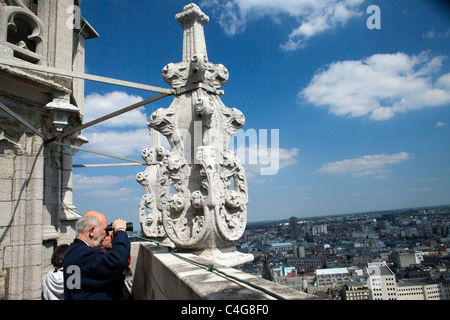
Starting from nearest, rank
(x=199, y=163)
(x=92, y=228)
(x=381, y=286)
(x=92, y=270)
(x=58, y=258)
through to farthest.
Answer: (x=92, y=270) < (x=92, y=228) < (x=381, y=286) < (x=58, y=258) < (x=199, y=163)

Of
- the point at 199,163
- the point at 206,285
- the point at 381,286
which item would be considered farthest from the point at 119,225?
the point at 381,286

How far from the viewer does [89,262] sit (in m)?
2.04

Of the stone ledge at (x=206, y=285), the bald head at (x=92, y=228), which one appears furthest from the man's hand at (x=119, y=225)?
the stone ledge at (x=206, y=285)

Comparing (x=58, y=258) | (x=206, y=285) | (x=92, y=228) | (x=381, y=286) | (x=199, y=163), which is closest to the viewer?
(x=206, y=285)

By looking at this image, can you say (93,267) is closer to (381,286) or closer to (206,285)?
(206,285)

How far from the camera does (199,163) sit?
369 centimetres

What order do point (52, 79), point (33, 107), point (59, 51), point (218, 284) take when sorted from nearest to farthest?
point (218, 284) → point (33, 107) → point (52, 79) → point (59, 51)

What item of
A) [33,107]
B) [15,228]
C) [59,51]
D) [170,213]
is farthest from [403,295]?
[59,51]

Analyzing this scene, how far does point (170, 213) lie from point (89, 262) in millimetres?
1761

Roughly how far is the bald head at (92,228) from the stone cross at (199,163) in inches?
56.3

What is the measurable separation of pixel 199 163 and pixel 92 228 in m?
1.63
